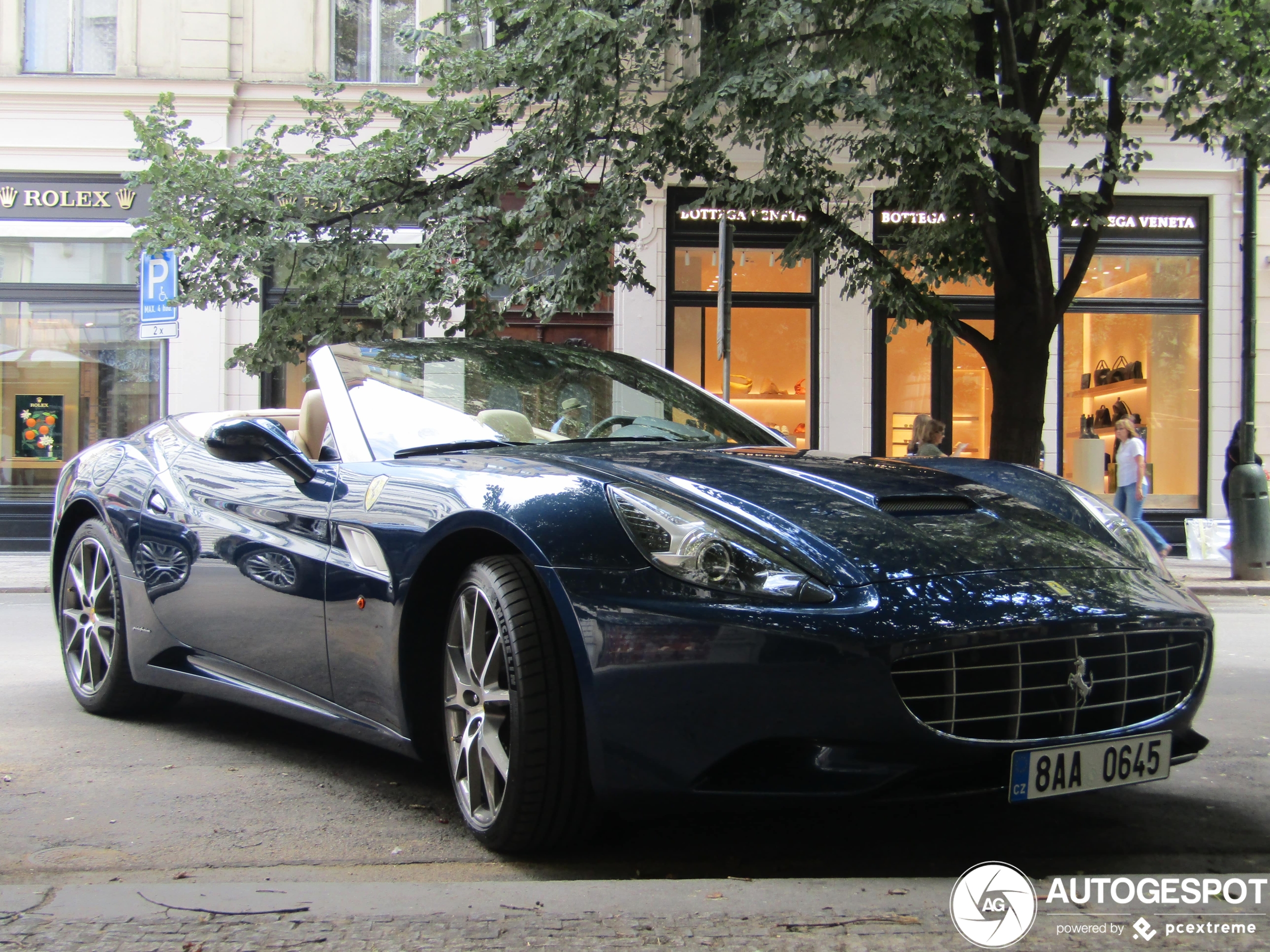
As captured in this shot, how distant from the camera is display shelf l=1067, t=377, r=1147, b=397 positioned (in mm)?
17281

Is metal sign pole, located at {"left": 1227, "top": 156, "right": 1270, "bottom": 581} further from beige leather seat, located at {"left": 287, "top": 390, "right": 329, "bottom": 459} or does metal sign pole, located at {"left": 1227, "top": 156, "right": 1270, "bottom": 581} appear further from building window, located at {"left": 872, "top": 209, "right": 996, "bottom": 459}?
beige leather seat, located at {"left": 287, "top": 390, "right": 329, "bottom": 459}

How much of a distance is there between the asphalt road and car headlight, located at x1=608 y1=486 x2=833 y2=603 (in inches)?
23.6

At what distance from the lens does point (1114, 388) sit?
17344 mm

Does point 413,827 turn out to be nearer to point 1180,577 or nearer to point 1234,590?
point 1234,590

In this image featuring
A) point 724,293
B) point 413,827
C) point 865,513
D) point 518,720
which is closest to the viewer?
point 518,720

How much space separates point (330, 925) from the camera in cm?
246

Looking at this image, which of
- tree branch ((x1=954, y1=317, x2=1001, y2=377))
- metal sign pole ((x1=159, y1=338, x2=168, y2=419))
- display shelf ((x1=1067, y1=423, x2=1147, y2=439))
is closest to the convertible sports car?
tree branch ((x1=954, y1=317, x2=1001, y2=377))

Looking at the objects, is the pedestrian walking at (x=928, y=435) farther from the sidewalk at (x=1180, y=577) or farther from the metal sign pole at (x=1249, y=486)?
the metal sign pole at (x=1249, y=486)

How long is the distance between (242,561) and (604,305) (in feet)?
41.9

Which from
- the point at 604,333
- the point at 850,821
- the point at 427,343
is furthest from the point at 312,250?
the point at 850,821

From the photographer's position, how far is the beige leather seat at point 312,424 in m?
4.41

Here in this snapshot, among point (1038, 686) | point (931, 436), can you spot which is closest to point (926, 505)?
point (1038, 686)

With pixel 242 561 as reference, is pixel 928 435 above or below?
above

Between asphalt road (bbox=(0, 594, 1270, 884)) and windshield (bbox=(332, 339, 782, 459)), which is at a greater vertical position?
windshield (bbox=(332, 339, 782, 459))
